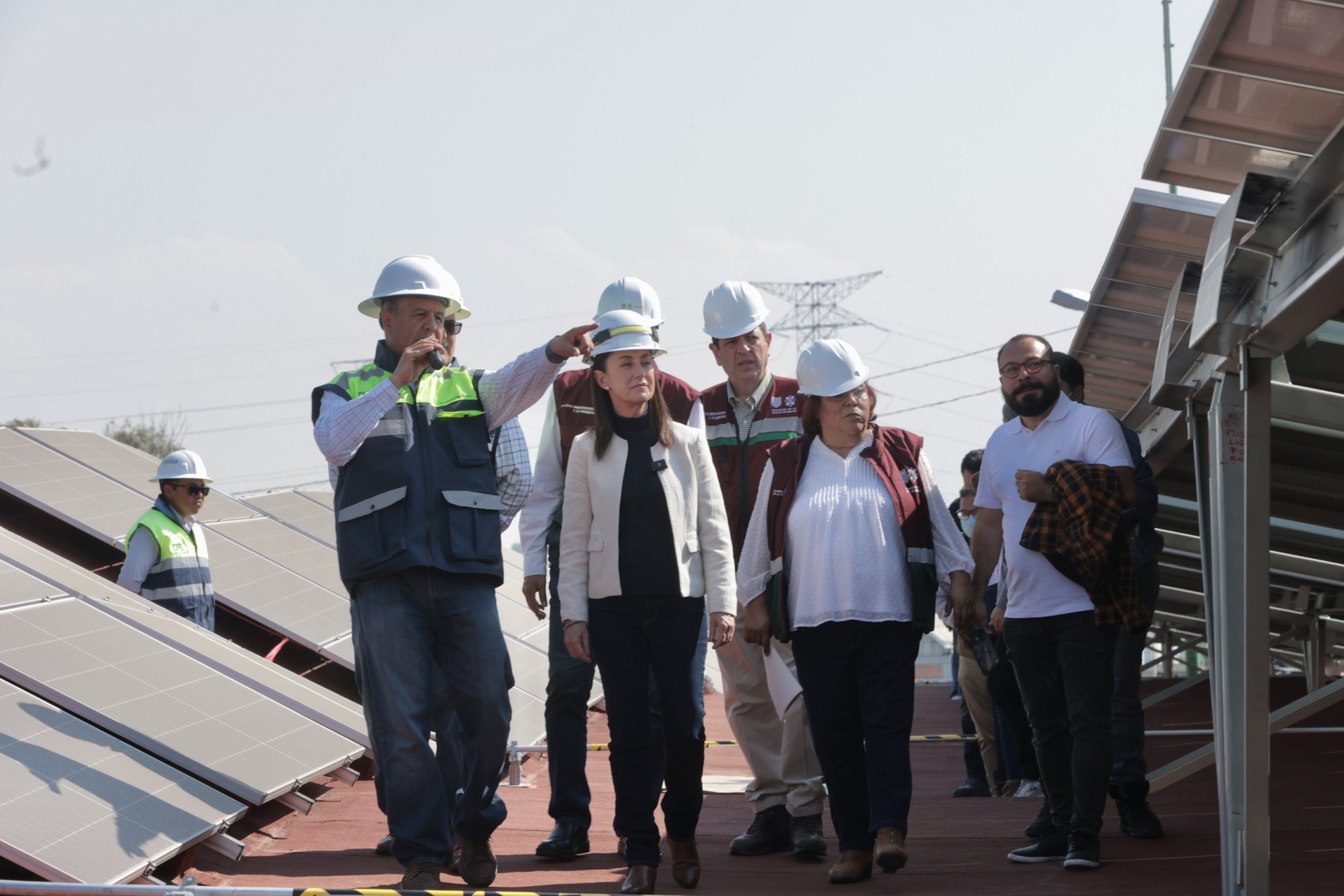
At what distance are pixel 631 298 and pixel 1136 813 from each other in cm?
293

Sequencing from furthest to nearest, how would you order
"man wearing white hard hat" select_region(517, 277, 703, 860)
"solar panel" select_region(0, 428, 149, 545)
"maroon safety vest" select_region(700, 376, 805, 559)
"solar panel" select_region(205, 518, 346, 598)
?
1. "solar panel" select_region(205, 518, 346, 598)
2. "solar panel" select_region(0, 428, 149, 545)
3. "maroon safety vest" select_region(700, 376, 805, 559)
4. "man wearing white hard hat" select_region(517, 277, 703, 860)

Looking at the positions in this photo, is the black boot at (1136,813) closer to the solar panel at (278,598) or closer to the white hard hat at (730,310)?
the white hard hat at (730,310)

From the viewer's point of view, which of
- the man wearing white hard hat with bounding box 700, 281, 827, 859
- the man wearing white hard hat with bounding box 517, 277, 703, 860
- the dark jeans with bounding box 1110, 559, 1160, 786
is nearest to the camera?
the man wearing white hard hat with bounding box 517, 277, 703, 860

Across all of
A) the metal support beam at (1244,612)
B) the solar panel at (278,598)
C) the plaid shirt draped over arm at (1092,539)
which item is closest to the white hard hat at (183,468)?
the solar panel at (278,598)

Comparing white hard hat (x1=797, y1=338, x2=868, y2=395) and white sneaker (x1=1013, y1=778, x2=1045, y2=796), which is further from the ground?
white hard hat (x1=797, y1=338, x2=868, y2=395)

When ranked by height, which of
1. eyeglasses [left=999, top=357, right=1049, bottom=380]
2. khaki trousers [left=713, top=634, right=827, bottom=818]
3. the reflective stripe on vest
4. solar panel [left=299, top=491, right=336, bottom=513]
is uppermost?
eyeglasses [left=999, top=357, right=1049, bottom=380]

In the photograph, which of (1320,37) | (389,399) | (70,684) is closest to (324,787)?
(70,684)

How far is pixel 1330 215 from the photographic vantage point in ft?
12.7

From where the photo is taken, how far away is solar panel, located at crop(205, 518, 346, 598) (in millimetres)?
10742

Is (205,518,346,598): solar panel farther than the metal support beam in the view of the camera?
Yes

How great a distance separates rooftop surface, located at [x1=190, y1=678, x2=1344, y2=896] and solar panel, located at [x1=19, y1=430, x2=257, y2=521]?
4.34 meters

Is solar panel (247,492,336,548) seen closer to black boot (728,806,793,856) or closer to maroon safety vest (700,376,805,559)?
maroon safety vest (700,376,805,559)

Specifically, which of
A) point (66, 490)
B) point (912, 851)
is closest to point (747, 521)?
point (912, 851)

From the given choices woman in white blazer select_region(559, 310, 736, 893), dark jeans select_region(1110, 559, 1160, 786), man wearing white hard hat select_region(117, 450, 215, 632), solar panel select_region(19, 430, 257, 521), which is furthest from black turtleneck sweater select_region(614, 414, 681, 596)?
solar panel select_region(19, 430, 257, 521)
